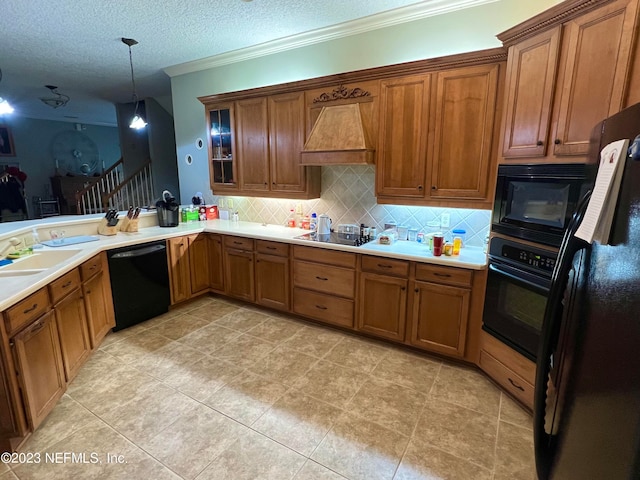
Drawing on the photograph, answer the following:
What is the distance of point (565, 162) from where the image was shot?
1.92m

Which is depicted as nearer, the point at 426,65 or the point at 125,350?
the point at 426,65

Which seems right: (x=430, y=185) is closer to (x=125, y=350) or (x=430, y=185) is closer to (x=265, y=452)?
(x=265, y=452)

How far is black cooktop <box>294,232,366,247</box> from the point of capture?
10.6 ft

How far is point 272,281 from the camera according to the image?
12.0ft

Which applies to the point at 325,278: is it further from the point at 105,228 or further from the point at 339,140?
the point at 105,228

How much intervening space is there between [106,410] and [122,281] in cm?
137

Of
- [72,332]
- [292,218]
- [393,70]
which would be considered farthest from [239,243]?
[393,70]

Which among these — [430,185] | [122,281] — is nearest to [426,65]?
[430,185]

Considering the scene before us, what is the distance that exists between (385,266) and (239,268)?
1.79 meters

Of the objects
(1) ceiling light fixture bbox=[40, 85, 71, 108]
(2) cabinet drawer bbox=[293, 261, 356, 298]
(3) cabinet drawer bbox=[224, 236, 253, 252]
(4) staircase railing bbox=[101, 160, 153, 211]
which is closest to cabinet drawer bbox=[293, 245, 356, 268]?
(2) cabinet drawer bbox=[293, 261, 356, 298]

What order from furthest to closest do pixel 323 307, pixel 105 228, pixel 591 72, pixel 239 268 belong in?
1. pixel 239 268
2. pixel 105 228
3. pixel 323 307
4. pixel 591 72

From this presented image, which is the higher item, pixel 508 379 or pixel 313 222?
pixel 313 222

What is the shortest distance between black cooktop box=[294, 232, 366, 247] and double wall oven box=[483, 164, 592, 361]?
1.22 m

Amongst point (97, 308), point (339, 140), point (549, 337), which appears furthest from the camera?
point (339, 140)
